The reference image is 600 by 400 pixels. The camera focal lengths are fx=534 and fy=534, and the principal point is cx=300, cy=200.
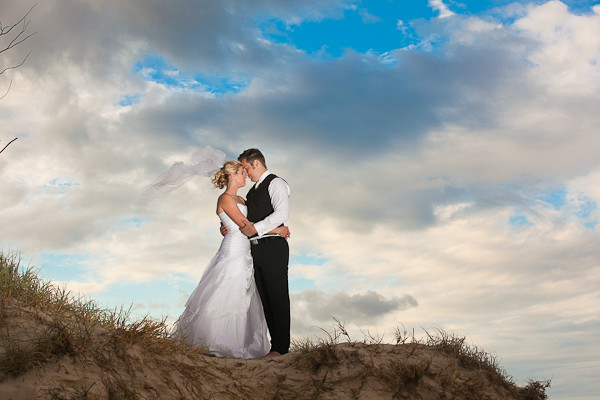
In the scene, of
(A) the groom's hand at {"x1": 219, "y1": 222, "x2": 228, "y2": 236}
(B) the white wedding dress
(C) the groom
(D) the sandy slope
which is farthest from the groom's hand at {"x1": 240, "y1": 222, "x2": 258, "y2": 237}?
(D) the sandy slope

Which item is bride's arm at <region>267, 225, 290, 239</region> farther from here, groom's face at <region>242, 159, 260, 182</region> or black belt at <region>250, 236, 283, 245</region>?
groom's face at <region>242, 159, 260, 182</region>

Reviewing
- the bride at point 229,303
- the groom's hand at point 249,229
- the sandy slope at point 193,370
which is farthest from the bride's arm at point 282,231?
the sandy slope at point 193,370

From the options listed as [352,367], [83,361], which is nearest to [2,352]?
[83,361]

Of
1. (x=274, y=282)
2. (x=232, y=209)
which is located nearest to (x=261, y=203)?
(x=232, y=209)

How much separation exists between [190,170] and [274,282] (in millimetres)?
2548

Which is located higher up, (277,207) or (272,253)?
(277,207)

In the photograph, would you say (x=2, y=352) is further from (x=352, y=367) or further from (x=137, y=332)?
(x=352, y=367)

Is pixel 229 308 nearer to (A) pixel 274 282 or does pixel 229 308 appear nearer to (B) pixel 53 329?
(A) pixel 274 282

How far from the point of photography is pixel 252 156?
9391 millimetres

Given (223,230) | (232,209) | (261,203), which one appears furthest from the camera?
(223,230)

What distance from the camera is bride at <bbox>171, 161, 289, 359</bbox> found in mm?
8328

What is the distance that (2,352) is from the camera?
521 centimetres

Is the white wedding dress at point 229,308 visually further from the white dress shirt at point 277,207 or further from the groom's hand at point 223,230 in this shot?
the white dress shirt at point 277,207

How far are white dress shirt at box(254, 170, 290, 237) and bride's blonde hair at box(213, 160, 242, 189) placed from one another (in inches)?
29.3
